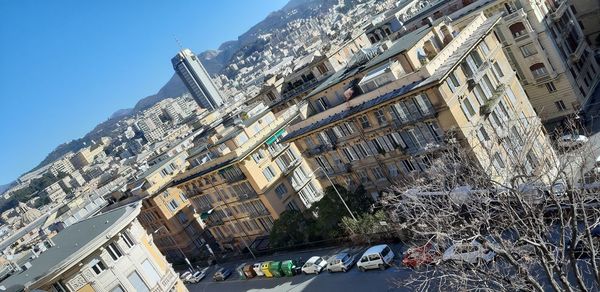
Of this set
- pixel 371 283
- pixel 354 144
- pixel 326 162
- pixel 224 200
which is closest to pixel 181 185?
pixel 224 200

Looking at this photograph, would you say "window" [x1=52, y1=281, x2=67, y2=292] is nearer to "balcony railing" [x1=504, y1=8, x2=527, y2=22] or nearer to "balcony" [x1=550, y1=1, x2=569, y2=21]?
"balcony railing" [x1=504, y1=8, x2=527, y2=22]

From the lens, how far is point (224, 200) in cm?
5981

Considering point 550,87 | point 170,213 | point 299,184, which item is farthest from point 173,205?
point 550,87

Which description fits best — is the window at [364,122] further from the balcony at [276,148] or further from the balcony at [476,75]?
the balcony at [276,148]

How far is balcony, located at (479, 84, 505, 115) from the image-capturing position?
3653cm

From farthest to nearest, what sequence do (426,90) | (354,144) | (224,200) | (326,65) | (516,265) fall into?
(326,65), (224,200), (354,144), (426,90), (516,265)

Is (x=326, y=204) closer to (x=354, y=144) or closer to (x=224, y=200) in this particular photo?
(x=354, y=144)

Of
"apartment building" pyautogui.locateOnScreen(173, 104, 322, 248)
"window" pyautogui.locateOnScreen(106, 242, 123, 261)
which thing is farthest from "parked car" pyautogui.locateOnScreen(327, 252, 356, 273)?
"window" pyautogui.locateOnScreen(106, 242, 123, 261)

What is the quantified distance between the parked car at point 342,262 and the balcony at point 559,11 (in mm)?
33113

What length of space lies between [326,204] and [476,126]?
16.5m

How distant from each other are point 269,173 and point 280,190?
2.60 meters

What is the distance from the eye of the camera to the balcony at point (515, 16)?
46.8 metres

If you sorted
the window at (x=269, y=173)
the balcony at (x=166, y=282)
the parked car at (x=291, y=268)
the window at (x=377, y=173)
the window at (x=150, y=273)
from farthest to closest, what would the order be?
the window at (x=269, y=173)
the parked car at (x=291, y=268)
the window at (x=377, y=173)
the balcony at (x=166, y=282)
the window at (x=150, y=273)

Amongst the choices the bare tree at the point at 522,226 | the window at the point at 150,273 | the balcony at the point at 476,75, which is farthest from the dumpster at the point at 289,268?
the balcony at the point at 476,75
